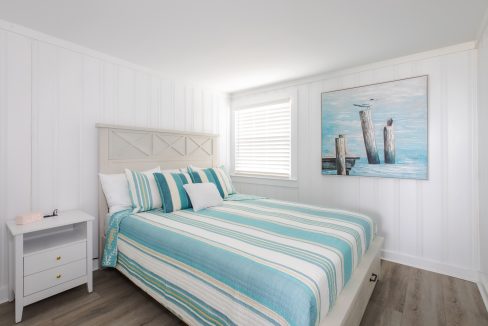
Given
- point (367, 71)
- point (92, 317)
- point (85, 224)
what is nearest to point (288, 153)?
point (367, 71)

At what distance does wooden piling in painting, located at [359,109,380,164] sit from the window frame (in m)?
0.95

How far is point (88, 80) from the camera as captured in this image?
2.63 m

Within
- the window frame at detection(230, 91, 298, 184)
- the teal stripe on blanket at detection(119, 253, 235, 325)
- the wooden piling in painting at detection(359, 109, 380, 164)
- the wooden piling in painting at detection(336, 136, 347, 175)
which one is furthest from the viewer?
the window frame at detection(230, 91, 298, 184)

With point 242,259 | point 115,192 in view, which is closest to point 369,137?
point 242,259

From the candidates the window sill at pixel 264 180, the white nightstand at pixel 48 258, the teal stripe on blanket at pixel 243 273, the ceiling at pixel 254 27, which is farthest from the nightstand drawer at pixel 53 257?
the window sill at pixel 264 180

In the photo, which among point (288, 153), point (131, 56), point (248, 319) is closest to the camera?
point (248, 319)

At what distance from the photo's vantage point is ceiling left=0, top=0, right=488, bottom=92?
74.2 inches

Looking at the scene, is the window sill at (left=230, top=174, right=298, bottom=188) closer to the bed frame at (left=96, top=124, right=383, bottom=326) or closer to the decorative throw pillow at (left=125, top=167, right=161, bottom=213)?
the bed frame at (left=96, top=124, right=383, bottom=326)

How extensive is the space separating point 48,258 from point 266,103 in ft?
10.9

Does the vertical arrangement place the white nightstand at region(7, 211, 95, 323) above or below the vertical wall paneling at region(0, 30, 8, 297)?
below

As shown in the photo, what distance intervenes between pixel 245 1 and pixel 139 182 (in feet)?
6.51

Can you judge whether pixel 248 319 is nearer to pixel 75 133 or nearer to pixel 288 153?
pixel 75 133

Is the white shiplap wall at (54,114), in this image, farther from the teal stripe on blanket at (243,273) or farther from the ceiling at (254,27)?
the teal stripe on blanket at (243,273)

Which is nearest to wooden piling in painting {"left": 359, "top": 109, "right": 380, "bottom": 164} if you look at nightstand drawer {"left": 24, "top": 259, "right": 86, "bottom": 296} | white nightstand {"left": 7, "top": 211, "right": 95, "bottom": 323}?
white nightstand {"left": 7, "top": 211, "right": 95, "bottom": 323}
